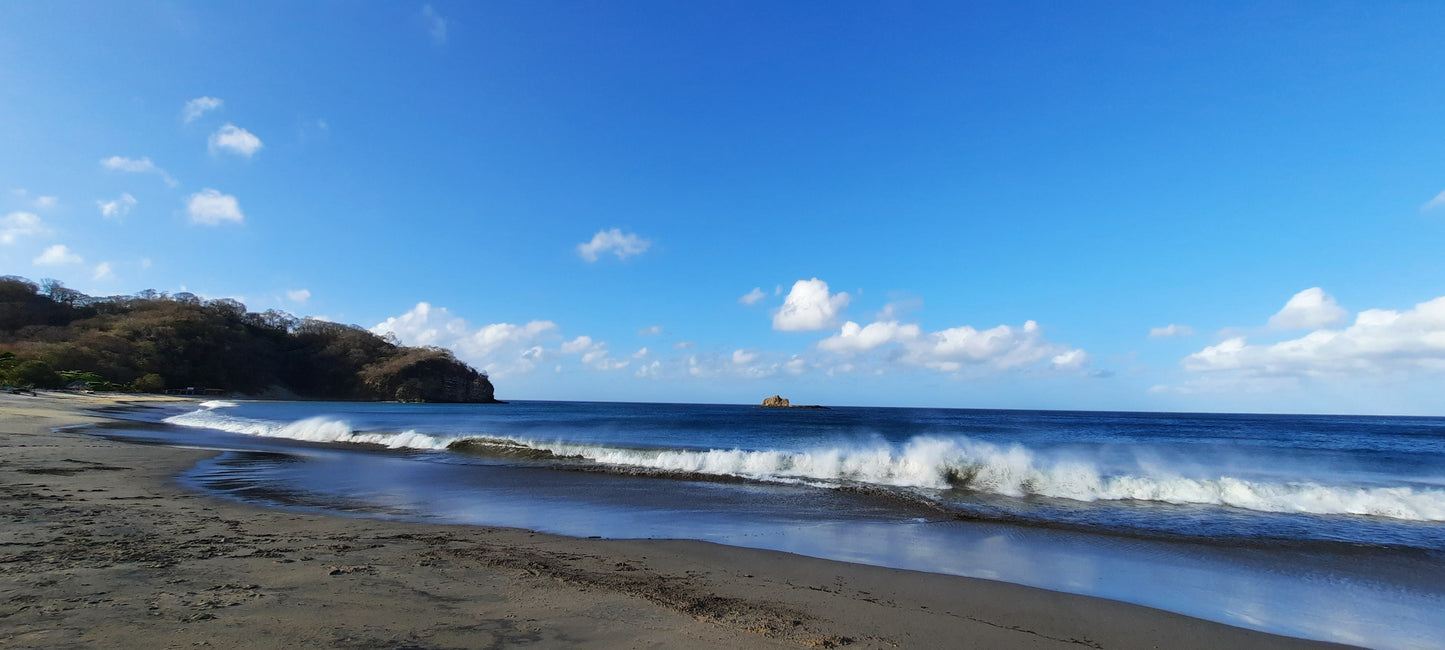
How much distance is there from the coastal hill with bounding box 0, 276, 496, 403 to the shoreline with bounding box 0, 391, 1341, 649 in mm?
72777

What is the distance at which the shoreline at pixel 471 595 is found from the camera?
423 cm

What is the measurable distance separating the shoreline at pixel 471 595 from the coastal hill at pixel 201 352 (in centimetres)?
7278

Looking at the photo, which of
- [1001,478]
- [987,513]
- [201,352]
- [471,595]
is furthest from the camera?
[201,352]

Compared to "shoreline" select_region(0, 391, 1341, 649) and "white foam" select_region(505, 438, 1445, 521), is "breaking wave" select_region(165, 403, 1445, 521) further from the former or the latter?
"shoreline" select_region(0, 391, 1341, 649)

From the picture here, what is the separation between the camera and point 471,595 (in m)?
5.29

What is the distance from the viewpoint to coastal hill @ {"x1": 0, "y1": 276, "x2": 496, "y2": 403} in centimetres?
7300

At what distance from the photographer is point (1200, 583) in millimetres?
7105

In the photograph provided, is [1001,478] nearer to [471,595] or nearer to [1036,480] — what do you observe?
[1036,480]

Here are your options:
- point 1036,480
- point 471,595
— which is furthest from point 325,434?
point 1036,480

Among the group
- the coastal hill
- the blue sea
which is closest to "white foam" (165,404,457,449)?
the blue sea

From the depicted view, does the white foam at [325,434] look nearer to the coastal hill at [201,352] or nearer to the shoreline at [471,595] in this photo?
the shoreline at [471,595]

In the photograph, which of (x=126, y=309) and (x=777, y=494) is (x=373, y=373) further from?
(x=777, y=494)

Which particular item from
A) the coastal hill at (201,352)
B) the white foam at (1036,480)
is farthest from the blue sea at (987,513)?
the coastal hill at (201,352)

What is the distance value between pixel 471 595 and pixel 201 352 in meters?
128
